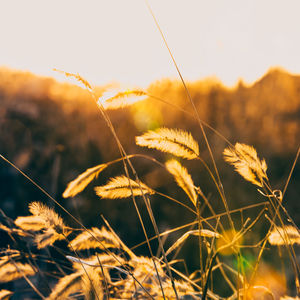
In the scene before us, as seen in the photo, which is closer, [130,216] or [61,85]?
[130,216]

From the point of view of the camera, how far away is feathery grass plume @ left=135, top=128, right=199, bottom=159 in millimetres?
858

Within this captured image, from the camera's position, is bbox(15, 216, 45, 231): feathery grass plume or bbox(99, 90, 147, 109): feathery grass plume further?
bbox(15, 216, 45, 231): feathery grass plume

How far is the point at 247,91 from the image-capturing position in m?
3.40

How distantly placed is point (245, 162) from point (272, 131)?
252 cm

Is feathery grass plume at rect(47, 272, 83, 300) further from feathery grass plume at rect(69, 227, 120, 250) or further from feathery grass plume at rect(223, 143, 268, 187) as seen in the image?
feathery grass plume at rect(223, 143, 268, 187)

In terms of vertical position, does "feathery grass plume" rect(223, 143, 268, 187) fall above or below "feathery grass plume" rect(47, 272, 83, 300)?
above

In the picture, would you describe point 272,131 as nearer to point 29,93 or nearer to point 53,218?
point 29,93

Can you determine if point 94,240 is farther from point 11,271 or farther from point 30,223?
point 11,271

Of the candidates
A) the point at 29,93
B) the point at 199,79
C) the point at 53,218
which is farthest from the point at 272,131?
the point at 53,218

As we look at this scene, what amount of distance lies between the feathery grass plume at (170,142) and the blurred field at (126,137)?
1.71 m

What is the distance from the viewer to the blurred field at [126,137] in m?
2.55

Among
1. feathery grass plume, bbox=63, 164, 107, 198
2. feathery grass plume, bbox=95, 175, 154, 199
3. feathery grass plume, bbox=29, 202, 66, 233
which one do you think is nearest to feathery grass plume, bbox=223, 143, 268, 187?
feathery grass plume, bbox=95, 175, 154, 199

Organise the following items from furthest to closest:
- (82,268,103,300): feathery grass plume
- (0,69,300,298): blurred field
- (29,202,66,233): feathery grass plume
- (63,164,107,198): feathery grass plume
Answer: (0,69,300,298): blurred field < (63,164,107,198): feathery grass plume < (29,202,66,233): feathery grass plume < (82,268,103,300): feathery grass plume

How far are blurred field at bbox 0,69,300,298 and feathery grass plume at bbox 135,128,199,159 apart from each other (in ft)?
5.60
